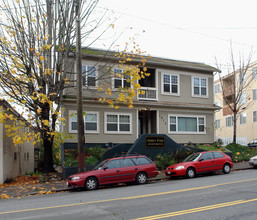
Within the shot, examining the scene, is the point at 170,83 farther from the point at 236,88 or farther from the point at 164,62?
the point at 236,88

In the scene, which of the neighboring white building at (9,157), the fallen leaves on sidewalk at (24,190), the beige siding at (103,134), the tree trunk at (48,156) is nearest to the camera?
the fallen leaves on sidewalk at (24,190)

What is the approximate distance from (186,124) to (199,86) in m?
3.53

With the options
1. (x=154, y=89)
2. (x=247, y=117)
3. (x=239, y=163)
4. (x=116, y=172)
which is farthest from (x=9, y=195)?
(x=247, y=117)

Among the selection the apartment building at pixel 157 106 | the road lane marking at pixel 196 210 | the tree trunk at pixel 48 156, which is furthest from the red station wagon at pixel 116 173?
the apartment building at pixel 157 106

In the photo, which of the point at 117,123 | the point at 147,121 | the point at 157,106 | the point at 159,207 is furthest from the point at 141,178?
the point at 147,121

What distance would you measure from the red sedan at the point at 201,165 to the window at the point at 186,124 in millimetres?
7525

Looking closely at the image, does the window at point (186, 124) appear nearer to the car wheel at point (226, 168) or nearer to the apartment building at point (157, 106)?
the apartment building at point (157, 106)

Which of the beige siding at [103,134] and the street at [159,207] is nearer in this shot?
the street at [159,207]

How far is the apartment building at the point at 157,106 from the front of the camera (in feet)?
71.3

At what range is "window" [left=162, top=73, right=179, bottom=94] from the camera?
80.4 ft

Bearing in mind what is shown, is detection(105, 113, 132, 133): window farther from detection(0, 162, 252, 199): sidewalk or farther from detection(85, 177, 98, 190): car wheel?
detection(85, 177, 98, 190): car wheel

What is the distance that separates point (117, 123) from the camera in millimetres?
22641

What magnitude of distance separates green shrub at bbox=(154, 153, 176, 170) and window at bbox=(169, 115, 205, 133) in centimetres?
433

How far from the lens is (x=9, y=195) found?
43.1ft
